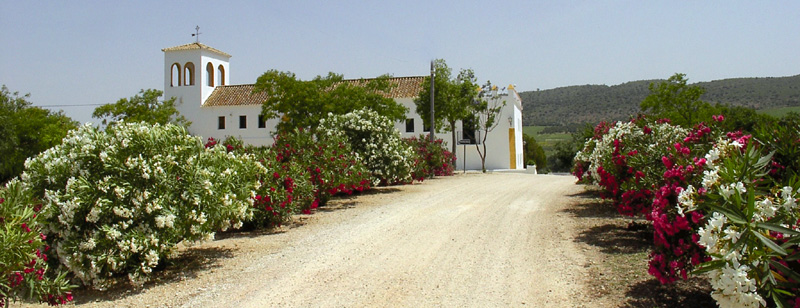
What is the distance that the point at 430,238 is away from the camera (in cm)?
862

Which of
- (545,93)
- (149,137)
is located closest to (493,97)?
(149,137)

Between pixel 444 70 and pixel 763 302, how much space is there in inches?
969

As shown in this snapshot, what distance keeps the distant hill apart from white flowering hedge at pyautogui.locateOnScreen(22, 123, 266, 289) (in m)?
48.2

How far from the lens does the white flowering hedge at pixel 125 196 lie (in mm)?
6109

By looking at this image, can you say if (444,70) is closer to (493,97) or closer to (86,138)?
(493,97)

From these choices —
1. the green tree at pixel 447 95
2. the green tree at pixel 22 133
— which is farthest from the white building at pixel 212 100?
the green tree at pixel 447 95

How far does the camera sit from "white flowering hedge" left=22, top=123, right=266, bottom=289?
6.11 m

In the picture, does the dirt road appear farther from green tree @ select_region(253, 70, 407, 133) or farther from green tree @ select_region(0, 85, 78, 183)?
green tree @ select_region(0, 85, 78, 183)

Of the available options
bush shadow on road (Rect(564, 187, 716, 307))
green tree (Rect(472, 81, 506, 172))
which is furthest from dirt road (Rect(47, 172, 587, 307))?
green tree (Rect(472, 81, 506, 172))

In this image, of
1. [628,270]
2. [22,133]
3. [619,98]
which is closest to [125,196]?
[628,270]

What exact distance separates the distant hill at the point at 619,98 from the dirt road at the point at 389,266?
44409 millimetres

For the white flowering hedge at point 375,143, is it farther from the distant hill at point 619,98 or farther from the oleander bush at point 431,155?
the distant hill at point 619,98

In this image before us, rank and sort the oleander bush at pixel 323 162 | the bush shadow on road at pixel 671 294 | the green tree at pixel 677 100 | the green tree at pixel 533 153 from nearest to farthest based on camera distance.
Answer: the bush shadow on road at pixel 671 294, the oleander bush at pixel 323 162, the green tree at pixel 677 100, the green tree at pixel 533 153

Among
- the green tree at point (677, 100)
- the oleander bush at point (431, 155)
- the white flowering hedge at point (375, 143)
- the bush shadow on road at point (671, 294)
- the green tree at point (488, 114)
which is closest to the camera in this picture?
the bush shadow on road at point (671, 294)
